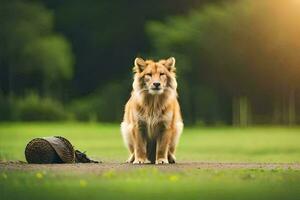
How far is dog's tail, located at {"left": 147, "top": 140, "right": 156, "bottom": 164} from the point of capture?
1104 centimetres

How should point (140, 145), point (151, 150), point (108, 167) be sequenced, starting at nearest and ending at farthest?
1. point (108, 167)
2. point (140, 145)
3. point (151, 150)

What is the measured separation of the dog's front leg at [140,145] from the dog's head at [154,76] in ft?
1.83

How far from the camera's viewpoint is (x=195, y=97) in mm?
24234

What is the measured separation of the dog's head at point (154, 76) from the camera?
434 inches

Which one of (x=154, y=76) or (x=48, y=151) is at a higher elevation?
(x=154, y=76)

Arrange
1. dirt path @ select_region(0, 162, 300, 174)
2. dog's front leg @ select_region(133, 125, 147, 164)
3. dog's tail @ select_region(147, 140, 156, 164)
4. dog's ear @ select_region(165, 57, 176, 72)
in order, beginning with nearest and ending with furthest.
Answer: dirt path @ select_region(0, 162, 300, 174) < dog's front leg @ select_region(133, 125, 147, 164) < dog's tail @ select_region(147, 140, 156, 164) < dog's ear @ select_region(165, 57, 176, 72)

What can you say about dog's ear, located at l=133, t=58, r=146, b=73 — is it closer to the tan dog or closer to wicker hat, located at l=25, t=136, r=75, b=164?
the tan dog

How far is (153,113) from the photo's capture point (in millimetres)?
11008

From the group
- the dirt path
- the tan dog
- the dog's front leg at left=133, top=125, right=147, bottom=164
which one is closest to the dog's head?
the tan dog

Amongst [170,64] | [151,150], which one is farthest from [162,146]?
[170,64]

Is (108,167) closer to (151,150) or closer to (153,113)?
(151,150)

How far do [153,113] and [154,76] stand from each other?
0.50 meters

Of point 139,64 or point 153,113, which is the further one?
point 139,64

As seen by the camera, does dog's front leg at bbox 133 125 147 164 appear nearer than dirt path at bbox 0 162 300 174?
No
